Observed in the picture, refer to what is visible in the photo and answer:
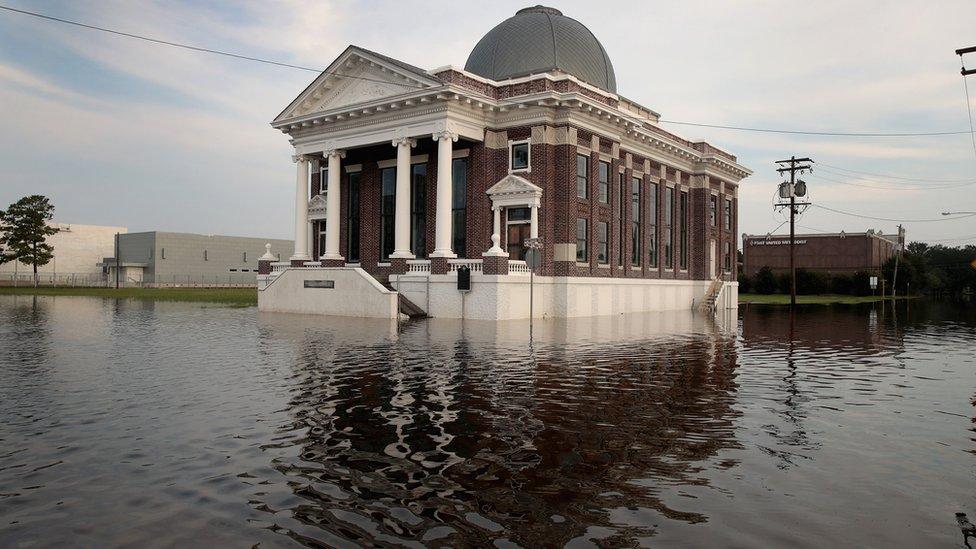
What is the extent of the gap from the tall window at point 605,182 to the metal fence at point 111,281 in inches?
2755

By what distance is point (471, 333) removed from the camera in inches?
897

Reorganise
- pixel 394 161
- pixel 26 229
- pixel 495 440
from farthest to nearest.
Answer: pixel 26 229, pixel 394 161, pixel 495 440

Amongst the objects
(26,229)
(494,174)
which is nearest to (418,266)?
(494,174)

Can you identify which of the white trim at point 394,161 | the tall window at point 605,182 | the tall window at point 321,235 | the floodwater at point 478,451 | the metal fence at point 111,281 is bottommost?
the floodwater at point 478,451

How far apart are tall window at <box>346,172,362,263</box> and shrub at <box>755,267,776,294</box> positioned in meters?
68.2

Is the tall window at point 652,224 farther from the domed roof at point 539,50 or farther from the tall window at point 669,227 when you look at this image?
the domed roof at point 539,50

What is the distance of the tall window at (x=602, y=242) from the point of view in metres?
37.2

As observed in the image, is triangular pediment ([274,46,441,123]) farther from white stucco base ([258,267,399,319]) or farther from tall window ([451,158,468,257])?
white stucco base ([258,267,399,319])

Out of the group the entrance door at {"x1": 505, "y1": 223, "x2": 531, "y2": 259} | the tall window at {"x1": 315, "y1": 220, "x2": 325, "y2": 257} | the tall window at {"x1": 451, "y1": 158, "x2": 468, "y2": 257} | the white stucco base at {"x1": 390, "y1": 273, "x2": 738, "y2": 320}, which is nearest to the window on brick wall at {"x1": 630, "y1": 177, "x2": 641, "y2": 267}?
the white stucco base at {"x1": 390, "y1": 273, "x2": 738, "y2": 320}

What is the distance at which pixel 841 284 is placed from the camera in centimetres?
9494

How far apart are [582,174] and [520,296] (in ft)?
26.0

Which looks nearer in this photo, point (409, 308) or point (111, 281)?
point (409, 308)

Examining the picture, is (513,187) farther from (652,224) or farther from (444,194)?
(652,224)

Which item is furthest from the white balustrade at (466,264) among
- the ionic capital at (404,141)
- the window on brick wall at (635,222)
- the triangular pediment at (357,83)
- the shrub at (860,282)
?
the shrub at (860,282)
